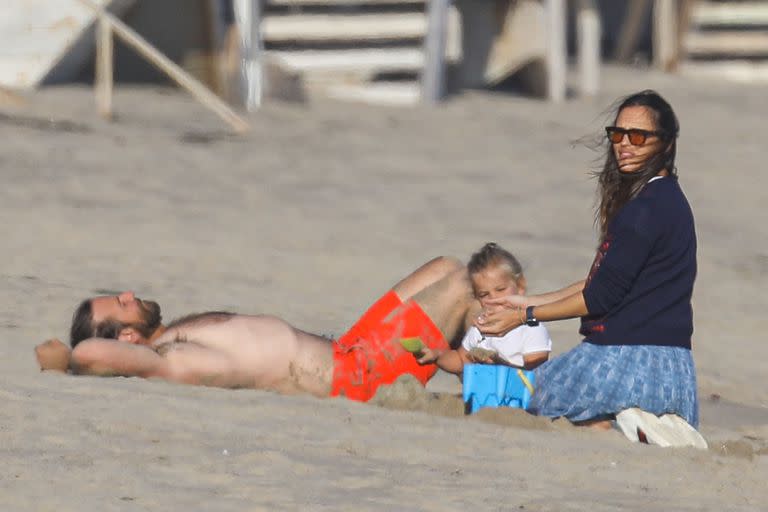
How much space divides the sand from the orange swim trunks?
0.12 meters

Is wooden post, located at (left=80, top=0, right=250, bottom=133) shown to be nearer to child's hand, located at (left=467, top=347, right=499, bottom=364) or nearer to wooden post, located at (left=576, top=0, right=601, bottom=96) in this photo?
wooden post, located at (left=576, top=0, right=601, bottom=96)

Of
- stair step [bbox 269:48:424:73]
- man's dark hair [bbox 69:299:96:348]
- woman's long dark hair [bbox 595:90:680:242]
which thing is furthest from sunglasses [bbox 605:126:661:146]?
stair step [bbox 269:48:424:73]

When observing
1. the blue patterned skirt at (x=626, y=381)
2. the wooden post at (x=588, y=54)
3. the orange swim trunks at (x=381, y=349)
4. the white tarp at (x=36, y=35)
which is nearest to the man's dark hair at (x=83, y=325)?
the orange swim trunks at (x=381, y=349)

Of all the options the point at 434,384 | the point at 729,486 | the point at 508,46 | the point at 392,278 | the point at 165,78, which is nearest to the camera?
the point at 729,486

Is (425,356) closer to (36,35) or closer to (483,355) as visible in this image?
(483,355)

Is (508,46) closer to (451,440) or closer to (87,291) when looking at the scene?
(87,291)

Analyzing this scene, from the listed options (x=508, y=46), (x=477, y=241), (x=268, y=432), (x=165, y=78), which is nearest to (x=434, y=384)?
(x=268, y=432)

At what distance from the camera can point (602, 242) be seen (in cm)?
490

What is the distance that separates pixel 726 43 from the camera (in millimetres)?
15555

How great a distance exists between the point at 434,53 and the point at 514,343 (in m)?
7.84

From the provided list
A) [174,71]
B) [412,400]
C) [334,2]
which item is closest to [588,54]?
[334,2]

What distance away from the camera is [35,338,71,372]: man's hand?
492cm

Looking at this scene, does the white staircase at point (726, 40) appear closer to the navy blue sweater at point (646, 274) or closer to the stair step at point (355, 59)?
the stair step at point (355, 59)

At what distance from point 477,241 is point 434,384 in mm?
2717
